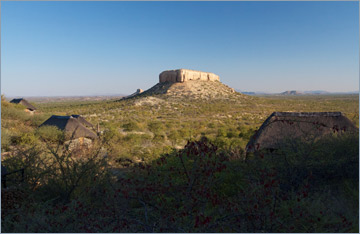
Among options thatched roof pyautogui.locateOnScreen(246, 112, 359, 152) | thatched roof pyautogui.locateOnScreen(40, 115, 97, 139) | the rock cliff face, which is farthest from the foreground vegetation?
the rock cliff face

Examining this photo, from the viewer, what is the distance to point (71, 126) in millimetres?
11359

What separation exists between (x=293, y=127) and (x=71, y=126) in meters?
10.7

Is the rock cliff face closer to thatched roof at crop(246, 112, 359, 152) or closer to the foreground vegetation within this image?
thatched roof at crop(246, 112, 359, 152)

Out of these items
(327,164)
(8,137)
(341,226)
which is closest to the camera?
(341,226)

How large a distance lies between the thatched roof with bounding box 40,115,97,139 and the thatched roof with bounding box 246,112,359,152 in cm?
793

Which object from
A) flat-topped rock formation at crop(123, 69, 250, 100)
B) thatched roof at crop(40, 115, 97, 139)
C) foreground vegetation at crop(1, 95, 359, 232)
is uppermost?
flat-topped rock formation at crop(123, 69, 250, 100)

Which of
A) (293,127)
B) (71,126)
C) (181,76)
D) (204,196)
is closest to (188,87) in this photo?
(181,76)

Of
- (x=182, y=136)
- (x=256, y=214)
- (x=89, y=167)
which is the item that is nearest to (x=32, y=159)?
(x=89, y=167)

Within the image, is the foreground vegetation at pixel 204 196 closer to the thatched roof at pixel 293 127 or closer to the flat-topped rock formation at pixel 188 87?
the thatched roof at pixel 293 127

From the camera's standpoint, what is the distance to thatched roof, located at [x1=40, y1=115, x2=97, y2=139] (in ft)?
35.0

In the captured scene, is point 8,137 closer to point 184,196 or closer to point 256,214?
point 184,196

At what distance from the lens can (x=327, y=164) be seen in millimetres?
4977

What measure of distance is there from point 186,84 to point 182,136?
4616cm

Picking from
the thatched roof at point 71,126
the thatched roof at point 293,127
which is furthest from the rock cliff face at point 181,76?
the thatched roof at point 293,127
